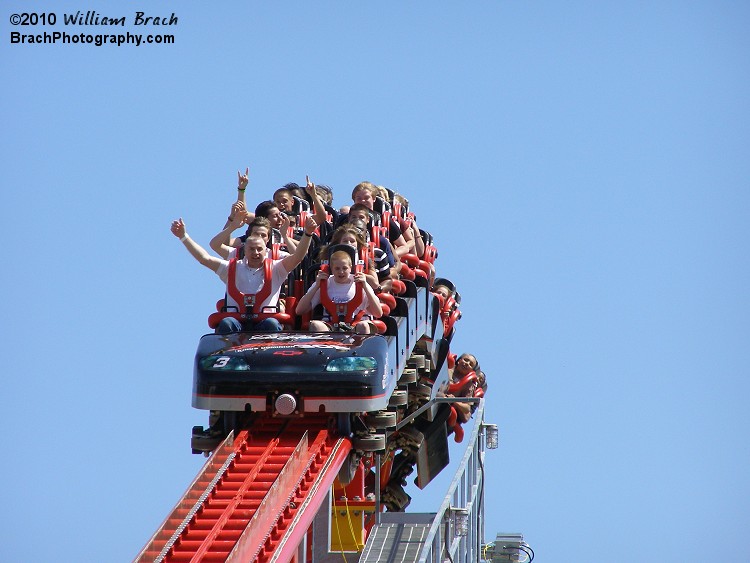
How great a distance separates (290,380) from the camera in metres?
20.9

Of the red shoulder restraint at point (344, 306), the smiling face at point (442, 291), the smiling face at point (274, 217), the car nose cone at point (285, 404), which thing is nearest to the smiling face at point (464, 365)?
the smiling face at point (442, 291)

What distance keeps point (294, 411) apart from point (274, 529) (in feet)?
8.13

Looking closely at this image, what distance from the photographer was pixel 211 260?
75.5 ft

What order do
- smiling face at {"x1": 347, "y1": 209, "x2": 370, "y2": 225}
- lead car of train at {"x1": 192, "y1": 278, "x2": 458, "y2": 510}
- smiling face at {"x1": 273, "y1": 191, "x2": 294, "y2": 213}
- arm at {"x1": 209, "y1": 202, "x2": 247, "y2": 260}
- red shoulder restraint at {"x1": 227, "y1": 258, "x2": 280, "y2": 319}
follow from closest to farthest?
lead car of train at {"x1": 192, "y1": 278, "x2": 458, "y2": 510}
red shoulder restraint at {"x1": 227, "y1": 258, "x2": 280, "y2": 319}
arm at {"x1": 209, "y1": 202, "x2": 247, "y2": 260}
smiling face at {"x1": 347, "y1": 209, "x2": 370, "y2": 225}
smiling face at {"x1": 273, "y1": 191, "x2": 294, "y2": 213}

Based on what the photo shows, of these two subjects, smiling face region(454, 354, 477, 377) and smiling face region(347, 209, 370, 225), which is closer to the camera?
smiling face region(347, 209, 370, 225)

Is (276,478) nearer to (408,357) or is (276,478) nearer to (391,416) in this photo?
(391,416)

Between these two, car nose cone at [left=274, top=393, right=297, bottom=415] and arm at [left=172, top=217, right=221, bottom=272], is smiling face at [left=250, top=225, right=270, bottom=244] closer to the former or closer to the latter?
arm at [left=172, top=217, right=221, bottom=272]

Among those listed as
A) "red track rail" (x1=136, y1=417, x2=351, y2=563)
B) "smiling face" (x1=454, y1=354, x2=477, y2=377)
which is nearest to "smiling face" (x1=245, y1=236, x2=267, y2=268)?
"red track rail" (x1=136, y1=417, x2=351, y2=563)

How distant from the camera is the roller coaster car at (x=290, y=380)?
68.6 ft

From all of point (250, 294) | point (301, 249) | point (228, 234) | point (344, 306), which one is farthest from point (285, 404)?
point (228, 234)

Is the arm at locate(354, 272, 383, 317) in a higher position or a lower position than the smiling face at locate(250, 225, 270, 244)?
lower

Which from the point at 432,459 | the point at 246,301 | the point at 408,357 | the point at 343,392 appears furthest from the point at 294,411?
the point at 432,459

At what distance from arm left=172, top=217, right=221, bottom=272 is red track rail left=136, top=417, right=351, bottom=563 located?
8.19 ft

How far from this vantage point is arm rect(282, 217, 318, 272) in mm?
22406
